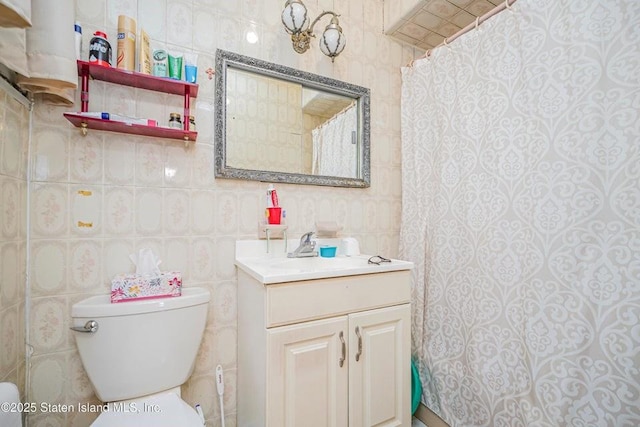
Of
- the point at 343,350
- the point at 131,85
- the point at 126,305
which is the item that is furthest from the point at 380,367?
the point at 131,85

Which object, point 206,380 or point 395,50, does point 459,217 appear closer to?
point 395,50

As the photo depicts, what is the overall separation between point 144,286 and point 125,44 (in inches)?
34.9

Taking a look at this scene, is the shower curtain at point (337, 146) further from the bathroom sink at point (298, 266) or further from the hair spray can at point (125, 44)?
the hair spray can at point (125, 44)

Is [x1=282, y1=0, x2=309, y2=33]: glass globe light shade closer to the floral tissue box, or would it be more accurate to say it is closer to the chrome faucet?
the chrome faucet

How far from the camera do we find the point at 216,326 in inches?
46.7

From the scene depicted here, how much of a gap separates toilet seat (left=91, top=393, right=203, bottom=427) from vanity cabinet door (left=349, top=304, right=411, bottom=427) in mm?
547

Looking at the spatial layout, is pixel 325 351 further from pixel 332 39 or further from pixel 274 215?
pixel 332 39

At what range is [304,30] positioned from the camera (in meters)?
1.31

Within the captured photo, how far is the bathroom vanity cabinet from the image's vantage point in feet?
2.87

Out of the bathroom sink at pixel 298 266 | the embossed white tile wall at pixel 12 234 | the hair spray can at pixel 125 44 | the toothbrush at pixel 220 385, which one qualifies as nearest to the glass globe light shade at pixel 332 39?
the hair spray can at pixel 125 44

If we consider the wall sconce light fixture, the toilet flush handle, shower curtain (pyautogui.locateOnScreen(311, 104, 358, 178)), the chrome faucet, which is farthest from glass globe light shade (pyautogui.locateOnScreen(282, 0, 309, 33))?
the toilet flush handle

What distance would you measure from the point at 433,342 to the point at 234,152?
138cm

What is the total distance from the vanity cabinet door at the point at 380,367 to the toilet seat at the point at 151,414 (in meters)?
0.55

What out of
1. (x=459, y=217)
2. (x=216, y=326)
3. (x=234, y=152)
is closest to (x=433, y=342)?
→ (x=459, y=217)
